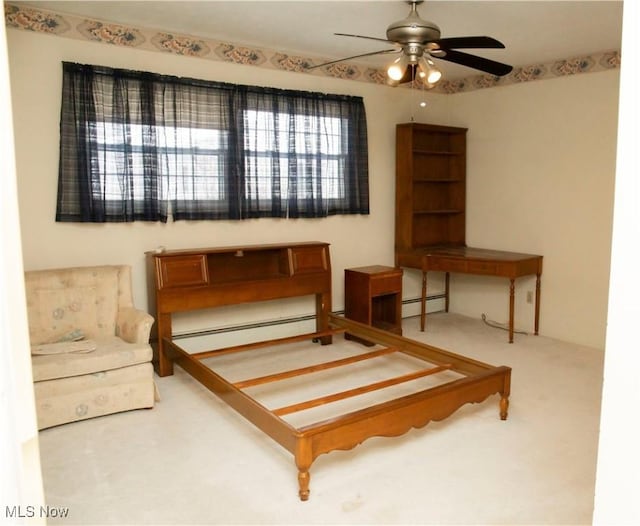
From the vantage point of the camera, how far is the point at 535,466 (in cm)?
268

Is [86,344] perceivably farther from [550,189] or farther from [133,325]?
[550,189]

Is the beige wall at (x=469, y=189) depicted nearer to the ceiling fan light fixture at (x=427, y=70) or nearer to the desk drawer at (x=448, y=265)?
the desk drawer at (x=448, y=265)

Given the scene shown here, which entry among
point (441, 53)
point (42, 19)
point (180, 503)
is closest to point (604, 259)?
point (441, 53)

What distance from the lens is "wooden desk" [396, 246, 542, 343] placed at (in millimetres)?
4793

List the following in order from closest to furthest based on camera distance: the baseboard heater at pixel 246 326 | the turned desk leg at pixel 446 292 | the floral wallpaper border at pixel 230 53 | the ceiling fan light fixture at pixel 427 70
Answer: the ceiling fan light fixture at pixel 427 70 < the floral wallpaper border at pixel 230 53 < the baseboard heater at pixel 246 326 < the turned desk leg at pixel 446 292

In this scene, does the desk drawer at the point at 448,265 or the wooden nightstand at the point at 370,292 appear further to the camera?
the desk drawer at the point at 448,265

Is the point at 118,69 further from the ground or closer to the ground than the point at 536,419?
further from the ground

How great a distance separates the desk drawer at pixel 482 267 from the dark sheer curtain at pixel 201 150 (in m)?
1.18

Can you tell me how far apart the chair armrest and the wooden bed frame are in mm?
290

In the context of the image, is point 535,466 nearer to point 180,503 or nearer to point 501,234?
point 180,503

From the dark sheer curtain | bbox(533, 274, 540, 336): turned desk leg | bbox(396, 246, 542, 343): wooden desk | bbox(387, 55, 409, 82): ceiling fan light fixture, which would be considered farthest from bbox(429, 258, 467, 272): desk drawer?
bbox(387, 55, 409, 82): ceiling fan light fixture

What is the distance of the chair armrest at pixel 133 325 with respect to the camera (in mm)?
3484

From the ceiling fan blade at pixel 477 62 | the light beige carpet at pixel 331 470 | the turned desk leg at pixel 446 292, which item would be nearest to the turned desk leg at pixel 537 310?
the turned desk leg at pixel 446 292

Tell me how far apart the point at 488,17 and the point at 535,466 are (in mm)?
2942
